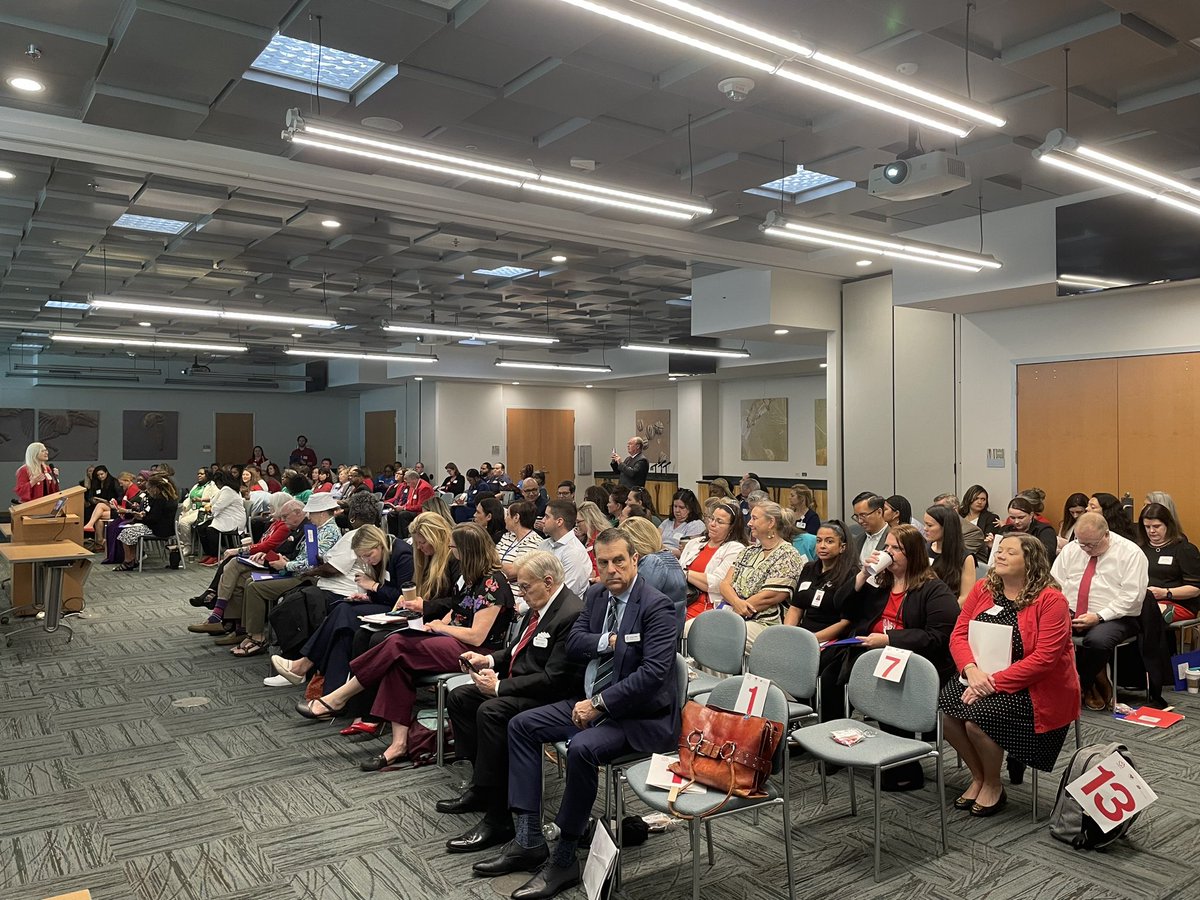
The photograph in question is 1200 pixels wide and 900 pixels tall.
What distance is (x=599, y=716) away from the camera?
3.26 meters

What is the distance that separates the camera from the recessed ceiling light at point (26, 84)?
15.5 ft

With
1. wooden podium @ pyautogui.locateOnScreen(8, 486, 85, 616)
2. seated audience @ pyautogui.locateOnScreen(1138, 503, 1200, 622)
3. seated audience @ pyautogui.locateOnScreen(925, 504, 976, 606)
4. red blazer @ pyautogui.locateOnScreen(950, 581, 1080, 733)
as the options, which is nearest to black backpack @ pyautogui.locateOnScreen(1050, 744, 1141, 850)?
red blazer @ pyautogui.locateOnScreen(950, 581, 1080, 733)

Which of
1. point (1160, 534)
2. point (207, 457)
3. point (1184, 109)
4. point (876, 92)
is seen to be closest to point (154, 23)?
point (876, 92)

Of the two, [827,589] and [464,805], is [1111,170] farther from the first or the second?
[464,805]

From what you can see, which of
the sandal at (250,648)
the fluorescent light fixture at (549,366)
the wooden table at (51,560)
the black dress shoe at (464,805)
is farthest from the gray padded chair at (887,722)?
the fluorescent light fixture at (549,366)

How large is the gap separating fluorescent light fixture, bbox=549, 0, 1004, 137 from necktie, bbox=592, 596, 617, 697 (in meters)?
2.11

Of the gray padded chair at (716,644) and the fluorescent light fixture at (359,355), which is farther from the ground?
the fluorescent light fixture at (359,355)

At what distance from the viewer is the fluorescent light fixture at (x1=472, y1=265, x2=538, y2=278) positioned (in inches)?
401

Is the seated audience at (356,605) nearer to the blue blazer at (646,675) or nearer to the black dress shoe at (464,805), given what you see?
the black dress shoe at (464,805)

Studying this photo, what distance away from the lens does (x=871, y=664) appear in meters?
3.59

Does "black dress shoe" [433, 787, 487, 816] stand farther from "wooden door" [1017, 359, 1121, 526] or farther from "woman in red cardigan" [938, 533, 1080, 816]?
"wooden door" [1017, 359, 1121, 526]

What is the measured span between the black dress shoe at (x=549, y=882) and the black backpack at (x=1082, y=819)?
1942 millimetres

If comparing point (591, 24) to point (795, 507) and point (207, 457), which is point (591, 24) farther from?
point (207, 457)

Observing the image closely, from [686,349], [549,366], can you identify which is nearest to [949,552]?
[686,349]
